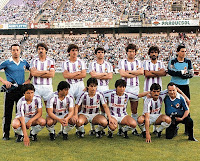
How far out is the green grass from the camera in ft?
14.0

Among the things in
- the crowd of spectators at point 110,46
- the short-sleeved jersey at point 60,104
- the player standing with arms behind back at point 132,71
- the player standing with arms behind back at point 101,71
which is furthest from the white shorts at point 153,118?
the crowd of spectators at point 110,46

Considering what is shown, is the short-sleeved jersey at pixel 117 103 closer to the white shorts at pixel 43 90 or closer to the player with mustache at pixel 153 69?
the player with mustache at pixel 153 69

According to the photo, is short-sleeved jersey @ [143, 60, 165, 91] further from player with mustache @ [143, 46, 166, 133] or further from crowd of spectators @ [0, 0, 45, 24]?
crowd of spectators @ [0, 0, 45, 24]

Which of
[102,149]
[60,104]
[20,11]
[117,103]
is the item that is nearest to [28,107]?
[60,104]

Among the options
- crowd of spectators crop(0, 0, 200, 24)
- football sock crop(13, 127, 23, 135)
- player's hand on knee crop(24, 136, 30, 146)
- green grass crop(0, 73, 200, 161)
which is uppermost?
crowd of spectators crop(0, 0, 200, 24)

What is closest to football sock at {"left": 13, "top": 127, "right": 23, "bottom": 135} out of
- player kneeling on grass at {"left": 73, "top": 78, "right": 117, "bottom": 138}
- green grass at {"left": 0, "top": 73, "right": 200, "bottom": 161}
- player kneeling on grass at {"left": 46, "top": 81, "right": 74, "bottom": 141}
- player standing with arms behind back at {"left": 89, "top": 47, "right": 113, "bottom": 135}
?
green grass at {"left": 0, "top": 73, "right": 200, "bottom": 161}

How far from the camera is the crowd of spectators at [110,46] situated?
2983cm

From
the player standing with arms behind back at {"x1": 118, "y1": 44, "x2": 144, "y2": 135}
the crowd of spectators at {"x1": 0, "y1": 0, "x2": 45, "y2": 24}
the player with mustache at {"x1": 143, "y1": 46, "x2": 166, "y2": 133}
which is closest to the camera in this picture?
the player standing with arms behind back at {"x1": 118, "y1": 44, "x2": 144, "y2": 135}

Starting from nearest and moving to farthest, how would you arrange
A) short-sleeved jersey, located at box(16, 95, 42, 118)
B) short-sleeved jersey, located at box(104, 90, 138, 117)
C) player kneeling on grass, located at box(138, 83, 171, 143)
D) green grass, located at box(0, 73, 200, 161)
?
1. green grass, located at box(0, 73, 200, 161)
2. short-sleeved jersey, located at box(16, 95, 42, 118)
3. player kneeling on grass, located at box(138, 83, 171, 143)
4. short-sleeved jersey, located at box(104, 90, 138, 117)

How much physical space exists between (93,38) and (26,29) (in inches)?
376

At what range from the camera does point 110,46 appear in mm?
32812

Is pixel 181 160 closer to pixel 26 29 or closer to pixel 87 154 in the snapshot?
pixel 87 154

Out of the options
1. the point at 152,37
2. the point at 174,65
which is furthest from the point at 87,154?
the point at 152,37

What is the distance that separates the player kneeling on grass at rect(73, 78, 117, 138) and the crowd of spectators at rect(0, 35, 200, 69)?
23.0 m
